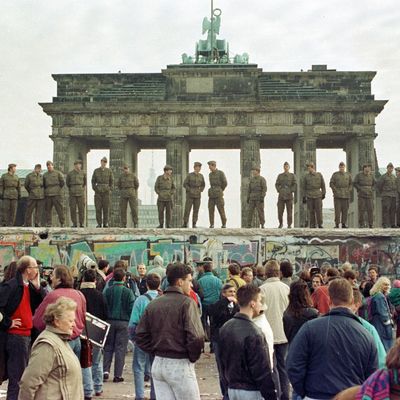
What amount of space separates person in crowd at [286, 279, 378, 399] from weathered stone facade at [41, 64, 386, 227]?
963 inches

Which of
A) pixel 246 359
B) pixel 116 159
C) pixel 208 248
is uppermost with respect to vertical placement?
pixel 116 159

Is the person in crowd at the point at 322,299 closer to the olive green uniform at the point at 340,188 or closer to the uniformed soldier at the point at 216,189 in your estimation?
the uniformed soldier at the point at 216,189

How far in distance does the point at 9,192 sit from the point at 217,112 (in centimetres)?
1228

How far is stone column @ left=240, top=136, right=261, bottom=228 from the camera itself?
30031 mm

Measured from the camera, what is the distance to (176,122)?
30.9 metres

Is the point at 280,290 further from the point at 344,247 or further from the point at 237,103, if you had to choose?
the point at 237,103

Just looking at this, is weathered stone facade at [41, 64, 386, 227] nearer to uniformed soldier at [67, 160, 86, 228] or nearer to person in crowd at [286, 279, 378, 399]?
uniformed soldier at [67, 160, 86, 228]

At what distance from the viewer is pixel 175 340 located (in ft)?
21.8

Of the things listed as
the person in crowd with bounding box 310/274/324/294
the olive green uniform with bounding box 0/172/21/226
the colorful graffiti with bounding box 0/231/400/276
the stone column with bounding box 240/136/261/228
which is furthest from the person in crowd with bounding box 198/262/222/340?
the stone column with bounding box 240/136/261/228

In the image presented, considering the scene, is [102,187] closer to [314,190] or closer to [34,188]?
[34,188]

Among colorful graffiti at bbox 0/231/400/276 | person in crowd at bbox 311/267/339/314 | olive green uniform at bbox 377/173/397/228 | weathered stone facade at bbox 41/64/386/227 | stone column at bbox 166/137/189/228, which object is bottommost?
person in crowd at bbox 311/267/339/314

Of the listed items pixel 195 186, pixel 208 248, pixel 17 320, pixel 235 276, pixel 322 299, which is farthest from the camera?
pixel 195 186

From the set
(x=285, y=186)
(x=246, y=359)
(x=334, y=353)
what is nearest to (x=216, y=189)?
(x=285, y=186)

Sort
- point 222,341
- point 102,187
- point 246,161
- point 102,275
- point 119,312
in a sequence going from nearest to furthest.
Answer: point 222,341, point 119,312, point 102,275, point 102,187, point 246,161
